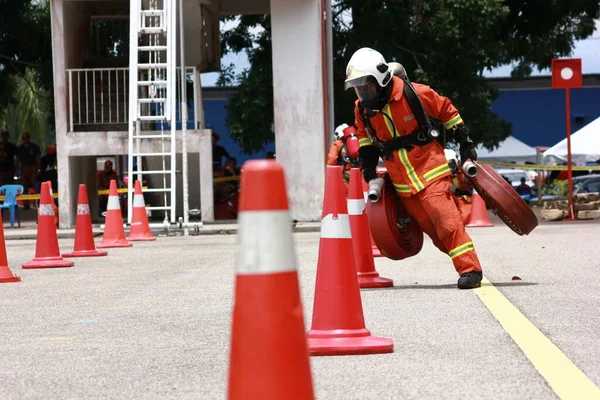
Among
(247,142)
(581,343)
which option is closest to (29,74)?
(247,142)

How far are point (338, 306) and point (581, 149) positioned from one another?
81.8ft

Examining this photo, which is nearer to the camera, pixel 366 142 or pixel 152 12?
pixel 366 142

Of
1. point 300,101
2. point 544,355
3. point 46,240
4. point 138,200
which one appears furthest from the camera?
point 300,101

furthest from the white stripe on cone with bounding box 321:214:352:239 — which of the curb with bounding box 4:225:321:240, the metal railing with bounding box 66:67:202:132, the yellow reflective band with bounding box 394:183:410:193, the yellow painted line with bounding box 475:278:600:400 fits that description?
the metal railing with bounding box 66:67:202:132

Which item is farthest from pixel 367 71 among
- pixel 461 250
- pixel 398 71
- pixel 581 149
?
pixel 581 149

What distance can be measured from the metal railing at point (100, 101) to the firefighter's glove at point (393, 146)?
1295 centimetres

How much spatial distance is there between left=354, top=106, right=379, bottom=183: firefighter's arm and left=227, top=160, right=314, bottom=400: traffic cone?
5797mm

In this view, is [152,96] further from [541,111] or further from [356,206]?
[541,111]

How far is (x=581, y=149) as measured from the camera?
3020cm

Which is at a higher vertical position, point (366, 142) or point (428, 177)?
point (366, 142)

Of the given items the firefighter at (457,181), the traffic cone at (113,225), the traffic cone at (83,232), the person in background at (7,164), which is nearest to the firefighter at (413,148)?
the firefighter at (457,181)

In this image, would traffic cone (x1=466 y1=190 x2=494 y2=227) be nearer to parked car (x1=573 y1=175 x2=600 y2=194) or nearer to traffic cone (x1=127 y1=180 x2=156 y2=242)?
traffic cone (x1=127 y1=180 x2=156 y2=242)

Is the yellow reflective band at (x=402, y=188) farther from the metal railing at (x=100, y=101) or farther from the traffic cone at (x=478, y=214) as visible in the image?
the metal railing at (x=100, y=101)

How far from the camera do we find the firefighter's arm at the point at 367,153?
9711 millimetres
